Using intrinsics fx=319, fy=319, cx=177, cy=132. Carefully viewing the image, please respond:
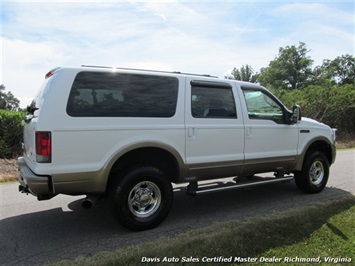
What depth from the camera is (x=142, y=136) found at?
14.0ft

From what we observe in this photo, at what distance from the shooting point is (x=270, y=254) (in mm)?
3594

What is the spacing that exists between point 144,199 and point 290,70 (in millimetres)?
66829

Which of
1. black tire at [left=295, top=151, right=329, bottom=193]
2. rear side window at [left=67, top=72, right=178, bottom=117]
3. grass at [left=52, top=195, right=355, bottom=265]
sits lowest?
grass at [left=52, top=195, right=355, bottom=265]

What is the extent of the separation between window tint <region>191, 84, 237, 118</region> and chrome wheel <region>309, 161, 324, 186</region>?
2256 mm

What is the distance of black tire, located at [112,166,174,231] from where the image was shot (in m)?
4.15

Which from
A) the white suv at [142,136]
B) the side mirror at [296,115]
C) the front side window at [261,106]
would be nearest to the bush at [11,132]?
the white suv at [142,136]

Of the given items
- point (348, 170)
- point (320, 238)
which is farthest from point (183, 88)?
point (348, 170)

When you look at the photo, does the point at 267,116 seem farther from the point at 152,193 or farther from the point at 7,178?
the point at 7,178

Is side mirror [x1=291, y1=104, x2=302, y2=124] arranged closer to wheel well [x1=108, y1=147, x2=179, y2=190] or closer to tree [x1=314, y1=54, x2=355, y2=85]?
wheel well [x1=108, y1=147, x2=179, y2=190]

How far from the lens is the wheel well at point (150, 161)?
4.38 metres

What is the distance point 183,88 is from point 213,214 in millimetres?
2048

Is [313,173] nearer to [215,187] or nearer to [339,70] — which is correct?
[215,187]

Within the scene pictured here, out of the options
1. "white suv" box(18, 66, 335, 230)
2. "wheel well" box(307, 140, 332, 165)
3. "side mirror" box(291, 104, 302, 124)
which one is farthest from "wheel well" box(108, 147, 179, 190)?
"wheel well" box(307, 140, 332, 165)

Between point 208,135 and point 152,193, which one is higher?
point 208,135
